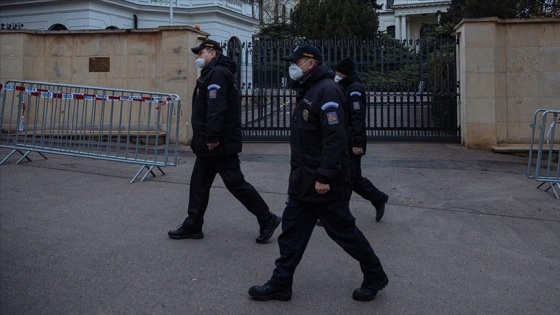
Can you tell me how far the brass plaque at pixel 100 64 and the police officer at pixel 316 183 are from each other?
920 centimetres

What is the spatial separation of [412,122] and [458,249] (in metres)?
7.84

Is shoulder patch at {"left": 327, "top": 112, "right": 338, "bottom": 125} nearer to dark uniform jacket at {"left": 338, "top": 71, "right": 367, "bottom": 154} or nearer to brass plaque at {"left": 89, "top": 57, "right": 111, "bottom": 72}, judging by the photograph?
dark uniform jacket at {"left": 338, "top": 71, "right": 367, "bottom": 154}

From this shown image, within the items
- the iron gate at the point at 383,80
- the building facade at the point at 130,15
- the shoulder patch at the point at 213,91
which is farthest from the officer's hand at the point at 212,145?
the building facade at the point at 130,15

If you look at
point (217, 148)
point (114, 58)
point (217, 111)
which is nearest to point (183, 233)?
point (217, 148)

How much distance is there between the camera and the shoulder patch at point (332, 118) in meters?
4.29

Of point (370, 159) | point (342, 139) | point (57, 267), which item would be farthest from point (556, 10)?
point (57, 267)

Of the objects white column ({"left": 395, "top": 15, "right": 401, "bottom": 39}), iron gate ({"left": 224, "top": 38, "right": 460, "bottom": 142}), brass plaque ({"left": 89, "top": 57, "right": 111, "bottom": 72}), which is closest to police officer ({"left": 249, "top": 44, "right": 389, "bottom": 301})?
iron gate ({"left": 224, "top": 38, "right": 460, "bottom": 142})

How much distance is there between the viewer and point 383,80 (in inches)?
491

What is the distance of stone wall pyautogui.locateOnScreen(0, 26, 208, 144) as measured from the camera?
12.3 metres

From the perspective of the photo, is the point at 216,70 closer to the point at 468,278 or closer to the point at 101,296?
the point at 101,296

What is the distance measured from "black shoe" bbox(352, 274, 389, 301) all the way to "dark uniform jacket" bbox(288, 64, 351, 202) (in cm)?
71

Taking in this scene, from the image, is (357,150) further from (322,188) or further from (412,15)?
(412,15)

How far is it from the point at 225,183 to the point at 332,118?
1.93 meters

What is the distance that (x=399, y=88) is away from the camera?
41.0 ft
